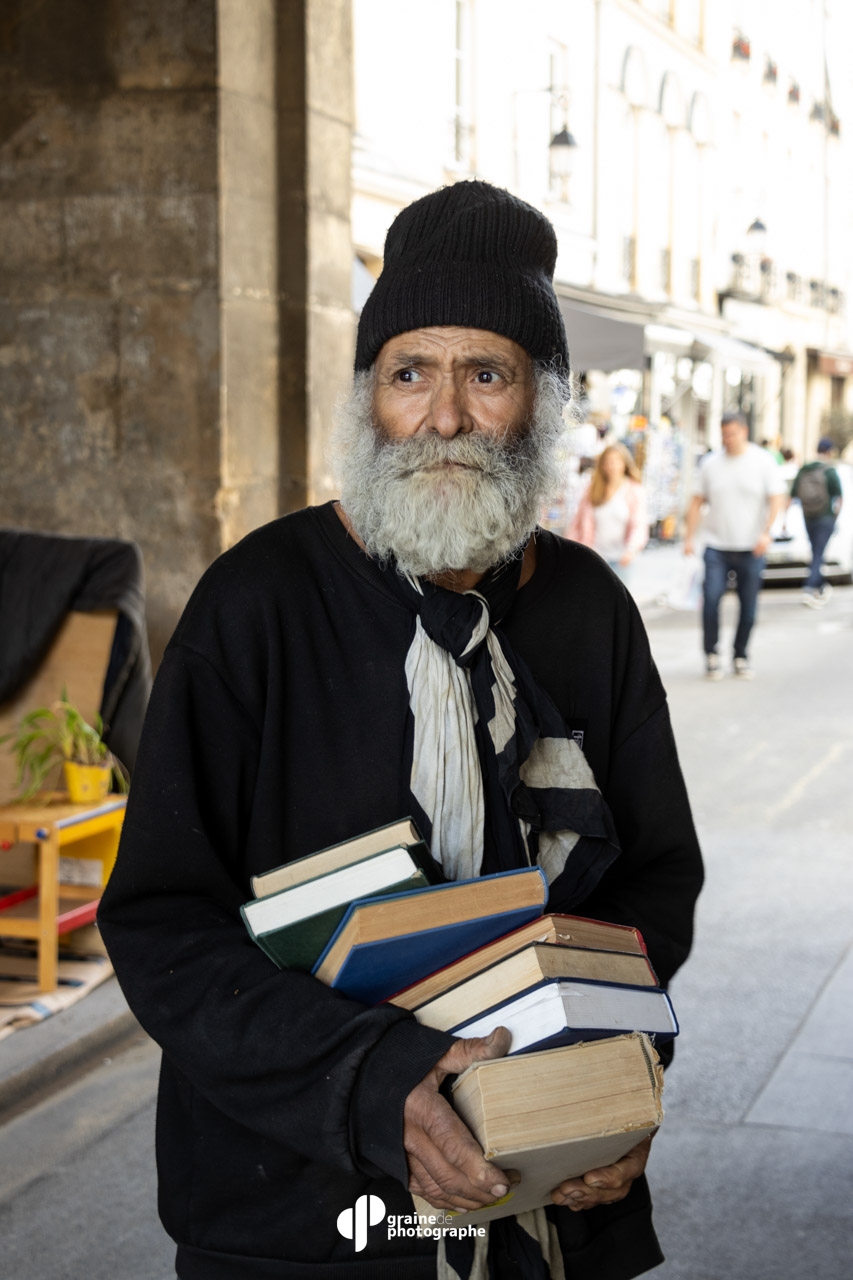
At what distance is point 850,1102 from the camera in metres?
4.07

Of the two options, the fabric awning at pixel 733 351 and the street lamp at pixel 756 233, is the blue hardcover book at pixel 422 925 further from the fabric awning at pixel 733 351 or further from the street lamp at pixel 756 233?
the street lamp at pixel 756 233

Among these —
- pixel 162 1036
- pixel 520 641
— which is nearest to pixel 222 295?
pixel 520 641

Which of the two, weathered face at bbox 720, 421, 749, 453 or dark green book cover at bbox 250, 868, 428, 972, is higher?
weathered face at bbox 720, 421, 749, 453

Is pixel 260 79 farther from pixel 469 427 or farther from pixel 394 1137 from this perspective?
pixel 394 1137

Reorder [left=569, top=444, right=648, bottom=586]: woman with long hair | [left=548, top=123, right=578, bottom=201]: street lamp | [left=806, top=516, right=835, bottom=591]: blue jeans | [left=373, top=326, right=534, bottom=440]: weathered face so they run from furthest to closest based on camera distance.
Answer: [left=806, top=516, right=835, bottom=591]: blue jeans < [left=548, top=123, right=578, bottom=201]: street lamp < [left=569, top=444, right=648, bottom=586]: woman with long hair < [left=373, top=326, right=534, bottom=440]: weathered face

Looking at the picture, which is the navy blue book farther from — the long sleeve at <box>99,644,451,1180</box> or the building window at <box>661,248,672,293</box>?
the building window at <box>661,248,672,293</box>

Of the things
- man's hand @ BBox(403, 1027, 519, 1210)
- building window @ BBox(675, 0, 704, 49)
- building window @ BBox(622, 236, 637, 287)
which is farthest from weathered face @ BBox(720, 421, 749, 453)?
building window @ BBox(675, 0, 704, 49)

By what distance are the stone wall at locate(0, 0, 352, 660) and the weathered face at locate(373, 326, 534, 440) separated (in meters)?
3.85

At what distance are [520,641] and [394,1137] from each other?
70cm

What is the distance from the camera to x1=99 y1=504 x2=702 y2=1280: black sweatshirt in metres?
1.63

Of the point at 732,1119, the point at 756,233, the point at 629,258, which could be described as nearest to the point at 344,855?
the point at 732,1119

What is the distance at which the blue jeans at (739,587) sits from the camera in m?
10.8

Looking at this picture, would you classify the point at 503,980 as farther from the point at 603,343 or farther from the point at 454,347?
the point at 603,343

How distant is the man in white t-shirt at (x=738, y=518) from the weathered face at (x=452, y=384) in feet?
29.5
